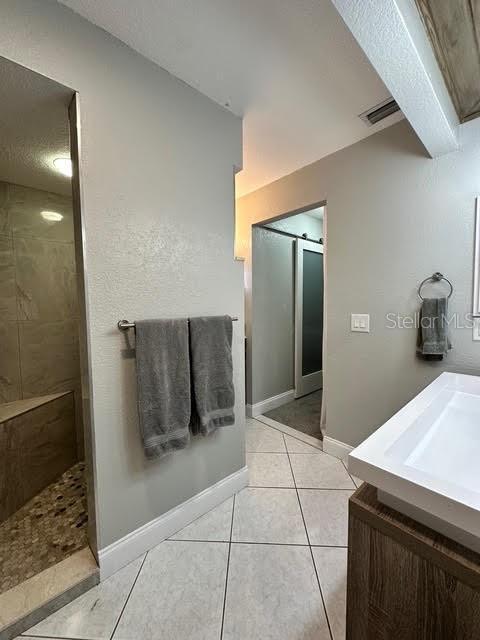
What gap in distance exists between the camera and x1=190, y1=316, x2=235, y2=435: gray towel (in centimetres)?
133

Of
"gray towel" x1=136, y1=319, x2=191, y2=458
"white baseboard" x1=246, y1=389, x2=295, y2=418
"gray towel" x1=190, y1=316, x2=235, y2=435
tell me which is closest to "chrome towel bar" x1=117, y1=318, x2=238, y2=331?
"gray towel" x1=136, y1=319, x2=191, y2=458

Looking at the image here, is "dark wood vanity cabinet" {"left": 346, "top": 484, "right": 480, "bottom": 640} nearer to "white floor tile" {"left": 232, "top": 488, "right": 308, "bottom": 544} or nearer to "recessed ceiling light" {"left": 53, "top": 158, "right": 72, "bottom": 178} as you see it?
"white floor tile" {"left": 232, "top": 488, "right": 308, "bottom": 544}

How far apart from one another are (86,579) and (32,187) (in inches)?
87.7

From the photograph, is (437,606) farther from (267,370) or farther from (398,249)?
(267,370)

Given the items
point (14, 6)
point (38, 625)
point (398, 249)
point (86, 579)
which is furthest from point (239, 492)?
point (14, 6)

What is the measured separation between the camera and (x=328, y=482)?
68.2 inches

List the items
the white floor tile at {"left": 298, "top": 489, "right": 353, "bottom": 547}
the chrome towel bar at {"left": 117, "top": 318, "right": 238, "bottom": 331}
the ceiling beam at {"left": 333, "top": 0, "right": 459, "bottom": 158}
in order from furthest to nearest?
the white floor tile at {"left": 298, "top": 489, "right": 353, "bottom": 547}
the chrome towel bar at {"left": 117, "top": 318, "right": 238, "bottom": 331}
the ceiling beam at {"left": 333, "top": 0, "right": 459, "bottom": 158}

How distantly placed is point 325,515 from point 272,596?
0.52 meters

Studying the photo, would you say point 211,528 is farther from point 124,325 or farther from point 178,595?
point 124,325

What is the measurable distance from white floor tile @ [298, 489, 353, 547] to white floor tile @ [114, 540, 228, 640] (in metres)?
0.47

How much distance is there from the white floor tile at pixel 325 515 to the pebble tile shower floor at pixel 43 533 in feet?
3.68

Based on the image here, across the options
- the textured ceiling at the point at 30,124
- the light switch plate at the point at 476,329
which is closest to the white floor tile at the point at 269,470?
→ the light switch plate at the point at 476,329

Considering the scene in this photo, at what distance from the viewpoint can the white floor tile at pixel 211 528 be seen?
1.33 m

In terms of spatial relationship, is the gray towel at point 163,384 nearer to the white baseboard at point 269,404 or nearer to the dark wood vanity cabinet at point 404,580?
the dark wood vanity cabinet at point 404,580
